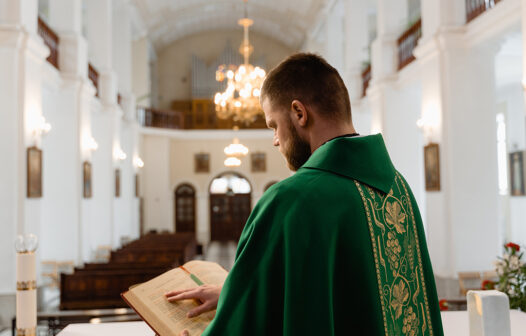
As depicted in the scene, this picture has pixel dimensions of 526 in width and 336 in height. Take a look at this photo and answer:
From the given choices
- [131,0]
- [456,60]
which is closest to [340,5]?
[131,0]

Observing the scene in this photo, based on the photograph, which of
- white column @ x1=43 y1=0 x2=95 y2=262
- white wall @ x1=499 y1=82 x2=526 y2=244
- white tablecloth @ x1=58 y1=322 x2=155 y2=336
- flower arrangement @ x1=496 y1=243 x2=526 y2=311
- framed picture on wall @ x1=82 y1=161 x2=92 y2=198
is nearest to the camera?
white tablecloth @ x1=58 y1=322 x2=155 y2=336

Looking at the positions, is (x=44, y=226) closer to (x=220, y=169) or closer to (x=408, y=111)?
(x=408, y=111)

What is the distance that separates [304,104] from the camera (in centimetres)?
147

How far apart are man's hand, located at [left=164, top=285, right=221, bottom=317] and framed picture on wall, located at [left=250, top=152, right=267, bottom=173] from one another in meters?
20.7

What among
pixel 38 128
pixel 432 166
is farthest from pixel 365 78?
pixel 38 128

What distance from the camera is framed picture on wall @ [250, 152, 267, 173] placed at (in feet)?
73.6

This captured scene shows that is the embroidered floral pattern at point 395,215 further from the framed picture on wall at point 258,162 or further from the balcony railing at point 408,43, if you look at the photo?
the framed picture on wall at point 258,162

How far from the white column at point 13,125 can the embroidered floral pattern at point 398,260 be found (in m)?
7.15

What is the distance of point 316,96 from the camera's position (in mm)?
1467

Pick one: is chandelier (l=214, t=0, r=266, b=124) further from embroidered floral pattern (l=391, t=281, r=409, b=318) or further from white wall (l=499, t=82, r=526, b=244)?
embroidered floral pattern (l=391, t=281, r=409, b=318)

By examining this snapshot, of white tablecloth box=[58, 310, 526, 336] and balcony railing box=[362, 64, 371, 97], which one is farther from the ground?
balcony railing box=[362, 64, 371, 97]

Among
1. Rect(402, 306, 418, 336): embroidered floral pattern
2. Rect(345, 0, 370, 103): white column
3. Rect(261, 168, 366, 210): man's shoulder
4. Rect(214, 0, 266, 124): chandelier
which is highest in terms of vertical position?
Rect(345, 0, 370, 103): white column

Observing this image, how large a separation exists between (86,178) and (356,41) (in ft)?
27.5

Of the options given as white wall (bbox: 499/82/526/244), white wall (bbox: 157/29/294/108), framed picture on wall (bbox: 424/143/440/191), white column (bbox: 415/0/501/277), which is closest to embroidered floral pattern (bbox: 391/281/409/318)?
white column (bbox: 415/0/501/277)
